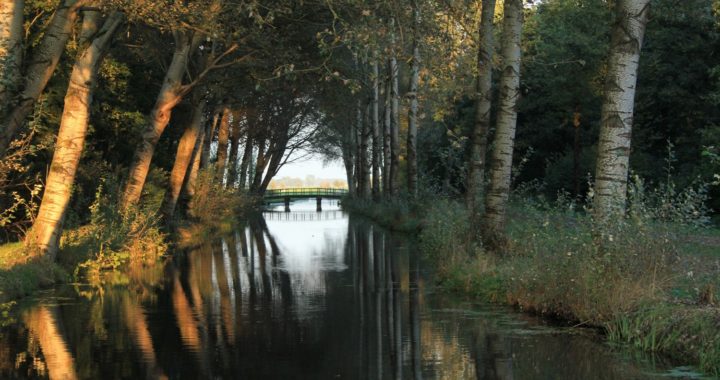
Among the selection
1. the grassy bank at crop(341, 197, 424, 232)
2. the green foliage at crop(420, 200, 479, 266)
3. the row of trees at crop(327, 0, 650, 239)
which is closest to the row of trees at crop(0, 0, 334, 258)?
the row of trees at crop(327, 0, 650, 239)

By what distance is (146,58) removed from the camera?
27.1 meters

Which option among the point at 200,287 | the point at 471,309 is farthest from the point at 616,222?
the point at 200,287

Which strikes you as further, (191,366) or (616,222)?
(616,222)

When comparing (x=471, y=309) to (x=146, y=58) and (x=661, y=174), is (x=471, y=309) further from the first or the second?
(x=661, y=174)

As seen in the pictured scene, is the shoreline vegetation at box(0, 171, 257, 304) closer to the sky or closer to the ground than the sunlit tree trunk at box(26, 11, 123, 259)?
closer to the ground

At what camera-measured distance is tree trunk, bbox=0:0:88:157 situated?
1669cm

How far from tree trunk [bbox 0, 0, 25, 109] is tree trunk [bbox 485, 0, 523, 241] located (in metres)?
8.64

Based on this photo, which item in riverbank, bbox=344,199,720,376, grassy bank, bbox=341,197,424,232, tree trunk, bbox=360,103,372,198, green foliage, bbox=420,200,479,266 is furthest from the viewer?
tree trunk, bbox=360,103,372,198

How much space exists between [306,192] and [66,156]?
329 ft

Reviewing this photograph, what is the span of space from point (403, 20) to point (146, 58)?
1365 centimetres

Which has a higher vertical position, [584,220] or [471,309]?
[584,220]

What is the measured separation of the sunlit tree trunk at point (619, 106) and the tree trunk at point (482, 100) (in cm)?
590

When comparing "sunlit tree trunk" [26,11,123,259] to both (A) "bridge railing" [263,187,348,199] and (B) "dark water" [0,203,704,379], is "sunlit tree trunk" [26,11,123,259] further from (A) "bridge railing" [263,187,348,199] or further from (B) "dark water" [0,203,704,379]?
(A) "bridge railing" [263,187,348,199]

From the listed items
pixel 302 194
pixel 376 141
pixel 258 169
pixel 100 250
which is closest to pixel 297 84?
pixel 100 250
